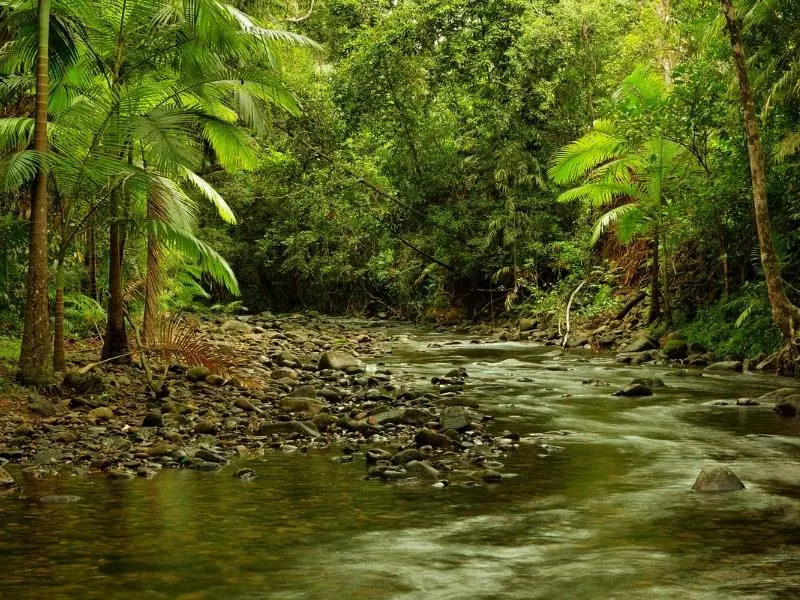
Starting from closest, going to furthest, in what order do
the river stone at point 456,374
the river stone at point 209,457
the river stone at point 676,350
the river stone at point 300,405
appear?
the river stone at point 209,457 → the river stone at point 300,405 → the river stone at point 456,374 → the river stone at point 676,350

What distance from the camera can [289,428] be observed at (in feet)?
29.0

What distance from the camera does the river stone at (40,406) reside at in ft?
29.0

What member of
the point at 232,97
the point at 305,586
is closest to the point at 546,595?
the point at 305,586

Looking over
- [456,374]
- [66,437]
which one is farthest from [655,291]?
[66,437]

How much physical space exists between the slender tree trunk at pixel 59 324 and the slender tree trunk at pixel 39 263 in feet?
2.05

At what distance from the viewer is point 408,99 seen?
25625 mm

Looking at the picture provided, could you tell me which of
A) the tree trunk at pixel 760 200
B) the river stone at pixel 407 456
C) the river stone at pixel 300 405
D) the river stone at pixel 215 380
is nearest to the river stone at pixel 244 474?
the river stone at pixel 407 456

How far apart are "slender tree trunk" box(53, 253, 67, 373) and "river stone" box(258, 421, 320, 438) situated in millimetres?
3034

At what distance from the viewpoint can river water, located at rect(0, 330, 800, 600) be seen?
175 inches

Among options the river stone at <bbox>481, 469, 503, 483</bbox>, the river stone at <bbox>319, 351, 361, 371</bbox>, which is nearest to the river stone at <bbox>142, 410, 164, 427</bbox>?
the river stone at <bbox>481, 469, 503, 483</bbox>

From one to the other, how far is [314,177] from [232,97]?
13517 millimetres

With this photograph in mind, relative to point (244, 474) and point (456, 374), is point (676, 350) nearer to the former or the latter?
point (456, 374)

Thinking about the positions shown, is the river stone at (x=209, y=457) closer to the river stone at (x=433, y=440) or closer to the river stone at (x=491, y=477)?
the river stone at (x=433, y=440)

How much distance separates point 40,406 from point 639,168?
1328 centimetres
